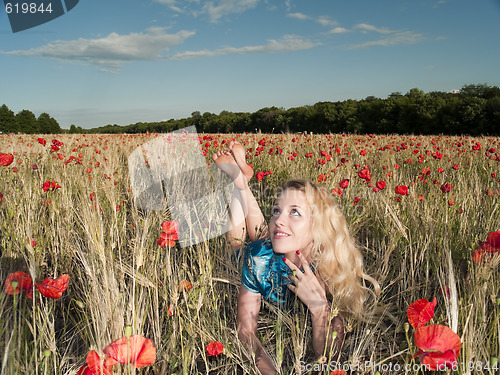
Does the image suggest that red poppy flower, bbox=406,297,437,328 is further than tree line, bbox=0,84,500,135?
No

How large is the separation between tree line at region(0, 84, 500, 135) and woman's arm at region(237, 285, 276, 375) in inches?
657

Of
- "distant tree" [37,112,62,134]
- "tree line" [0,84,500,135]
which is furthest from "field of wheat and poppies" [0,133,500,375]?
"distant tree" [37,112,62,134]

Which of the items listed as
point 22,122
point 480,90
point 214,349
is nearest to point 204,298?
point 214,349

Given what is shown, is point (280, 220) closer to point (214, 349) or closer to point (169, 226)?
point (169, 226)

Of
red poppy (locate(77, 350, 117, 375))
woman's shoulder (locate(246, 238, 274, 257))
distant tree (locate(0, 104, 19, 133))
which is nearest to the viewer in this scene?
red poppy (locate(77, 350, 117, 375))

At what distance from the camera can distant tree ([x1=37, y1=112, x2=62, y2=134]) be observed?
5469 centimetres

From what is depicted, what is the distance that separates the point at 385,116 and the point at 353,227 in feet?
115

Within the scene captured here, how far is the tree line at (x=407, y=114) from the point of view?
1011 inches

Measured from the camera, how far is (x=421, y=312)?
0.97 meters

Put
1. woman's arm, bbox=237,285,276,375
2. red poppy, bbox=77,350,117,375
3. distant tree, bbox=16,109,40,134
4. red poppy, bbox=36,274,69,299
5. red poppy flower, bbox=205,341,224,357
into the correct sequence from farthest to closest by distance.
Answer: distant tree, bbox=16,109,40,134 → woman's arm, bbox=237,285,276,375 → red poppy flower, bbox=205,341,224,357 → red poppy, bbox=36,274,69,299 → red poppy, bbox=77,350,117,375

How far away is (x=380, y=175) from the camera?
3.93 m

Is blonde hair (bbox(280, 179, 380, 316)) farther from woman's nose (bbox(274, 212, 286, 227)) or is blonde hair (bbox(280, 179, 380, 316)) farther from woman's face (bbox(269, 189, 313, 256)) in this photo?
woman's nose (bbox(274, 212, 286, 227))

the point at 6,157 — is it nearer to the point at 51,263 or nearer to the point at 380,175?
the point at 51,263

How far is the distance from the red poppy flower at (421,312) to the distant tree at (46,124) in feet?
196
